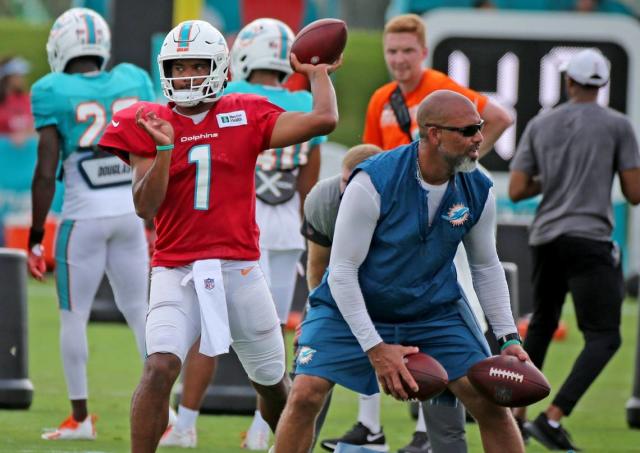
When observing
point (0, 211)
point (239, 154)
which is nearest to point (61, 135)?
point (239, 154)

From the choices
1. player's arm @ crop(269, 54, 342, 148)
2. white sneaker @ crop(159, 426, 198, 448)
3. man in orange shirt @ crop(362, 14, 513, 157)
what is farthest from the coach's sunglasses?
white sneaker @ crop(159, 426, 198, 448)

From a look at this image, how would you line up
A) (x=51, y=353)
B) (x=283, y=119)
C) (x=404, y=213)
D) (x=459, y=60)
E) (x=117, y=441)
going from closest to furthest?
(x=404, y=213) < (x=283, y=119) < (x=117, y=441) < (x=51, y=353) < (x=459, y=60)

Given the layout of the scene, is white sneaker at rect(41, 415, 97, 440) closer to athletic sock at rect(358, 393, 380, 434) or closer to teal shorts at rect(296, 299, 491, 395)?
athletic sock at rect(358, 393, 380, 434)

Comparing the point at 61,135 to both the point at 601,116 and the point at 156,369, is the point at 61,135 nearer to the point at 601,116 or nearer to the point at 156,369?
the point at 156,369

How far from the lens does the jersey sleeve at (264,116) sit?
5688 millimetres

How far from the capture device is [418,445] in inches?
270

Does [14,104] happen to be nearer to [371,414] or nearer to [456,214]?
[371,414]

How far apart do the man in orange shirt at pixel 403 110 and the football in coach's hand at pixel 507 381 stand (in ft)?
5.55

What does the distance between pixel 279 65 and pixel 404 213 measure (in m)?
2.20

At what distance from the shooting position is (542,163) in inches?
298

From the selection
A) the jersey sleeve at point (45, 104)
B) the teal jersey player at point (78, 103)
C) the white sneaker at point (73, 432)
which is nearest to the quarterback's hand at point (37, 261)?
the teal jersey player at point (78, 103)

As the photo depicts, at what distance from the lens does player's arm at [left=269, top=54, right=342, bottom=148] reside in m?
5.50

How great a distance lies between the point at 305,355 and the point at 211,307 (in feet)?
1.55

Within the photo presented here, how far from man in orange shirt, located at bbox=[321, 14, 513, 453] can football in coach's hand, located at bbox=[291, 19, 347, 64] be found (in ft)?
4.81
